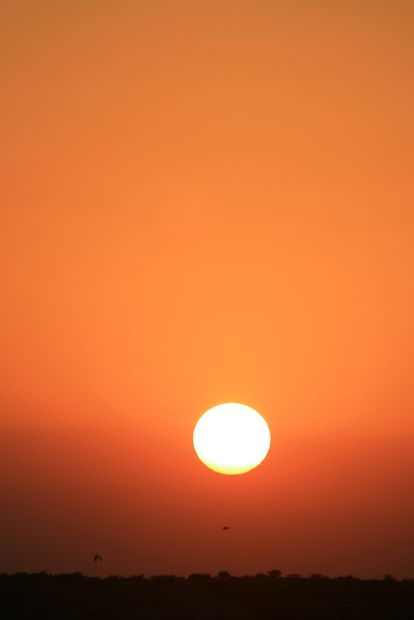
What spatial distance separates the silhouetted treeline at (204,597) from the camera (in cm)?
6316

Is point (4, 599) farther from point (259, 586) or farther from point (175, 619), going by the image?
point (259, 586)

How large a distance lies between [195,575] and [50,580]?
26.2 feet

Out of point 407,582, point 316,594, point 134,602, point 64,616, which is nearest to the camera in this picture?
point 64,616

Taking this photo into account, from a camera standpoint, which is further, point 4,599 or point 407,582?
point 407,582

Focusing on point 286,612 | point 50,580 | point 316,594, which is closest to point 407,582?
point 316,594

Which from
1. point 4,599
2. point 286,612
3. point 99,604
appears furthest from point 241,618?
point 4,599

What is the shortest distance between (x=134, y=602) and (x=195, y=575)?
10766mm

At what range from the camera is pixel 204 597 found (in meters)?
68.7

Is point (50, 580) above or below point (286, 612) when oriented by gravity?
above

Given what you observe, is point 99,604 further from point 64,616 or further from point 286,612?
point 286,612

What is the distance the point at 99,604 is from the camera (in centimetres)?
6375

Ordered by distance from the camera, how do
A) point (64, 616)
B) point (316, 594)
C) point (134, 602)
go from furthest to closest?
point (316, 594), point (134, 602), point (64, 616)

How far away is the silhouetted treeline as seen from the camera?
63156mm

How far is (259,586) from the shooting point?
72.3m
